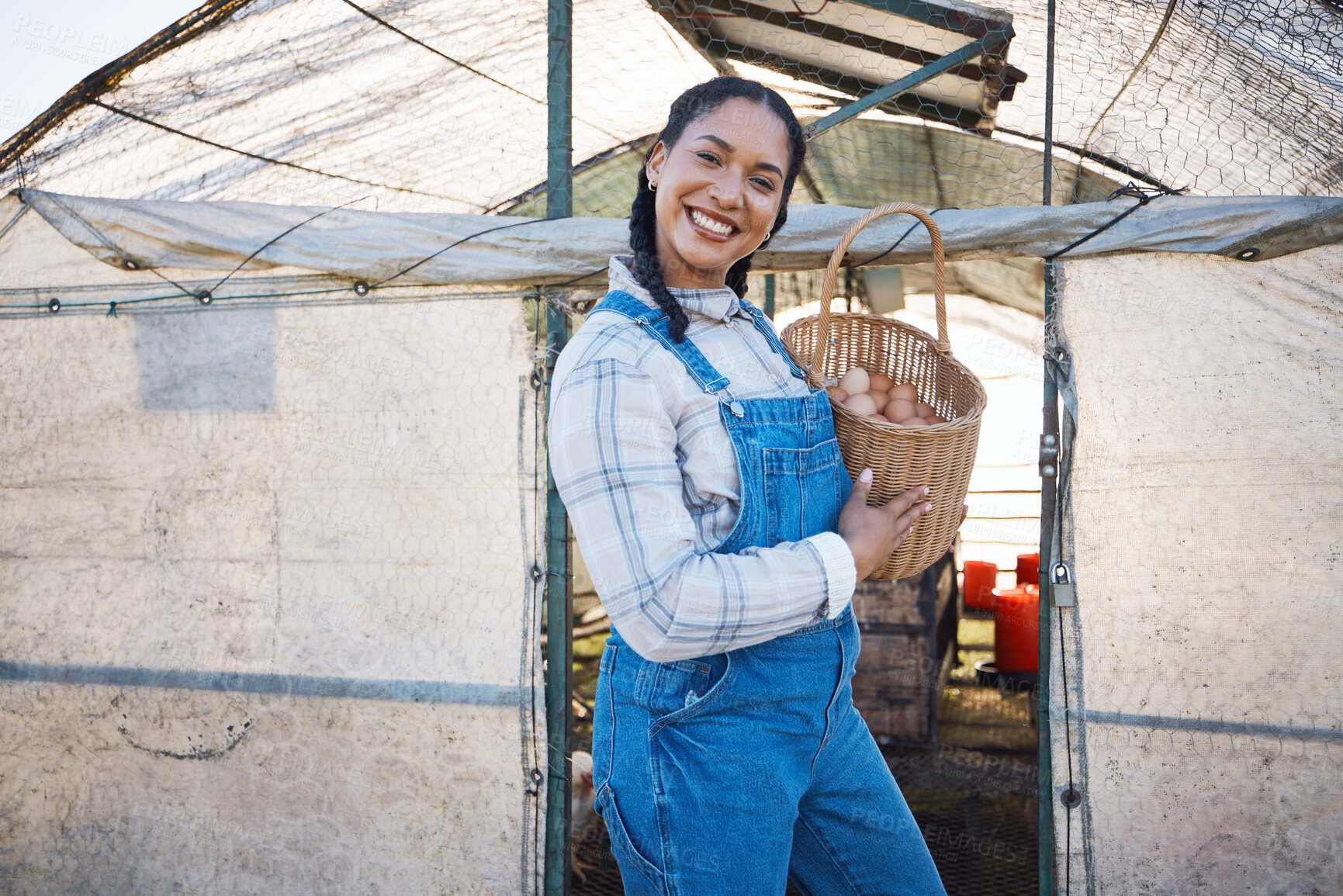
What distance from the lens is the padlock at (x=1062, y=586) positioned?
2.18 metres

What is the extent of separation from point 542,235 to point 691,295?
3.37ft

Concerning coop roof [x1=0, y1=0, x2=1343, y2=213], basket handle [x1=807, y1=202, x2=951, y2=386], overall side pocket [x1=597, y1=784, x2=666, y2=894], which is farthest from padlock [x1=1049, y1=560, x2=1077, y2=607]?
coop roof [x1=0, y1=0, x2=1343, y2=213]

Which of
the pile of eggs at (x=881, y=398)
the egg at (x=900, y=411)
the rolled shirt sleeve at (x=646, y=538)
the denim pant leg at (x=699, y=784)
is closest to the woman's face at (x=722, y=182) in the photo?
the rolled shirt sleeve at (x=646, y=538)

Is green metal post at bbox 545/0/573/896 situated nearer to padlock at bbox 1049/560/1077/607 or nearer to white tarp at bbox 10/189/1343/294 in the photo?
white tarp at bbox 10/189/1343/294

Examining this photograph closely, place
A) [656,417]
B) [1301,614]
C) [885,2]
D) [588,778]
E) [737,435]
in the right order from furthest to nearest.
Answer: [588,778], [885,2], [1301,614], [737,435], [656,417]

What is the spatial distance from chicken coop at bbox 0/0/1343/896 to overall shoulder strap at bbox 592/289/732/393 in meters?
0.99

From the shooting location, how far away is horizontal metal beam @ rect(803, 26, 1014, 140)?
92.9 inches

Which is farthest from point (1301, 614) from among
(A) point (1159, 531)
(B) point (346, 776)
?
(B) point (346, 776)

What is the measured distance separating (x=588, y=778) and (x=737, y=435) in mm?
2427

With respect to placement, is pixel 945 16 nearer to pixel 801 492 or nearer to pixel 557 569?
pixel 801 492

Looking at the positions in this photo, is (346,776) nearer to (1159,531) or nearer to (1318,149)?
(1159,531)

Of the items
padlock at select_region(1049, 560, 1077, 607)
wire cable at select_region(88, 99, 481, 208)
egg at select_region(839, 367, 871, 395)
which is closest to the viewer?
egg at select_region(839, 367, 871, 395)

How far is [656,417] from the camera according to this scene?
113 centimetres

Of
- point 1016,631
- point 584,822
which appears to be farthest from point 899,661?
point 584,822
